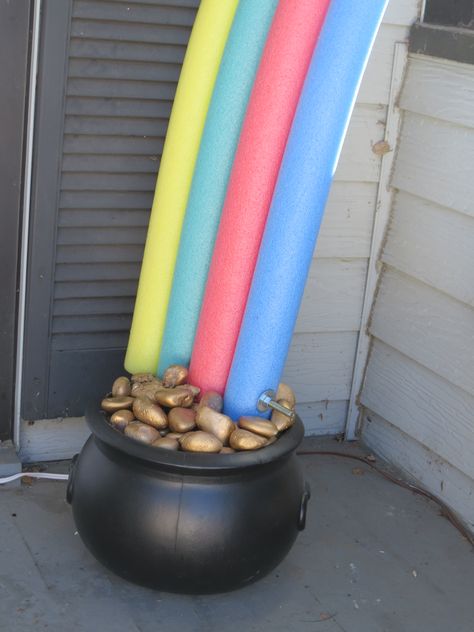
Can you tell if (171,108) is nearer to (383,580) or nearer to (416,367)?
(416,367)

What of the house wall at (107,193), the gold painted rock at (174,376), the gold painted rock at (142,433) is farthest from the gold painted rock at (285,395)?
the house wall at (107,193)

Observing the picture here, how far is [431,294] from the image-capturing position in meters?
2.84

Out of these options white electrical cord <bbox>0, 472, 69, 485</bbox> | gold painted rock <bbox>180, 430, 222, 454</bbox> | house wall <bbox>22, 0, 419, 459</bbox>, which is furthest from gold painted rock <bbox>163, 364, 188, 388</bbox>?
white electrical cord <bbox>0, 472, 69, 485</bbox>

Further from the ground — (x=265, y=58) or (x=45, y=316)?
(x=265, y=58)

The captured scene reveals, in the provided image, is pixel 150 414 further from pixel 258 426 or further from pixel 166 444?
pixel 258 426

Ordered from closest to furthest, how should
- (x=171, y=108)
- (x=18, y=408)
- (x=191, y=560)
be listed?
(x=191, y=560) → (x=171, y=108) → (x=18, y=408)

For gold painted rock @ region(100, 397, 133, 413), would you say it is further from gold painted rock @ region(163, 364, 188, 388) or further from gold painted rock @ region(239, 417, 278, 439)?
gold painted rock @ region(239, 417, 278, 439)

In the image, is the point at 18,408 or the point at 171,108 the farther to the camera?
the point at 18,408

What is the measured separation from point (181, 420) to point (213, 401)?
10 cm

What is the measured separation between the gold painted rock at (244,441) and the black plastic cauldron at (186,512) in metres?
0.02

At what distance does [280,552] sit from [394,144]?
1.20m

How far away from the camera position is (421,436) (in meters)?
2.92

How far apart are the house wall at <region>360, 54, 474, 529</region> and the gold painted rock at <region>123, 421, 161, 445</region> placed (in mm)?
889

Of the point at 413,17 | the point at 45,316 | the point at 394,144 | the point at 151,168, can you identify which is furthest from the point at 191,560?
the point at 413,17
